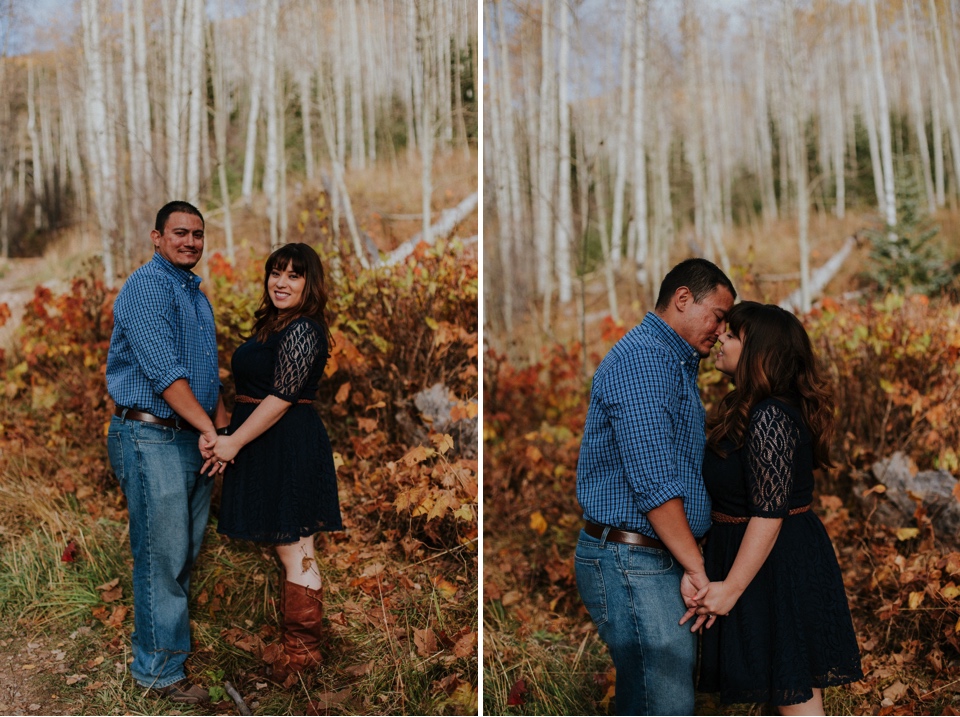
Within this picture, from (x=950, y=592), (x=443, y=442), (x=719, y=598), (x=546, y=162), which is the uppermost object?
(x=546, y=162)

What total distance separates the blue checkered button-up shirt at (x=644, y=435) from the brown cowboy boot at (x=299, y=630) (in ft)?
4.20

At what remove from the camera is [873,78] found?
4359mm

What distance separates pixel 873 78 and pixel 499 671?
3.76m

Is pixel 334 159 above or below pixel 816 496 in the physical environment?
above

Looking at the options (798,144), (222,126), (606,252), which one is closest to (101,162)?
(222,126)

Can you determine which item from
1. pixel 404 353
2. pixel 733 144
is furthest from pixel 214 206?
pixel 733 144

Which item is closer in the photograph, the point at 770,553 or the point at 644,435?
the point at 644,435

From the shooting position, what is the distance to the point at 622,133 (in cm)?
461

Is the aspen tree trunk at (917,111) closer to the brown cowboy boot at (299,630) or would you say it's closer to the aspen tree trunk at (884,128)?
the aspen tree trunk at (884,128)

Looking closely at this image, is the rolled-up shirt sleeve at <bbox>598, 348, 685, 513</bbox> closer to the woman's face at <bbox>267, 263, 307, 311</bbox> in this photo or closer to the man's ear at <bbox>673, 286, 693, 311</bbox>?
the man's ear at <bbox>673, 286, 693, 311</bbox>

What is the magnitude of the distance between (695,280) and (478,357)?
127 centimetres

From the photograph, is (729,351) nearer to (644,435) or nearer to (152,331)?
(644,435)

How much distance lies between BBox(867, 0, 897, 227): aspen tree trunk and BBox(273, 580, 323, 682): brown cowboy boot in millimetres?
3561

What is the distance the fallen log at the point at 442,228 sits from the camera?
3750 mm
